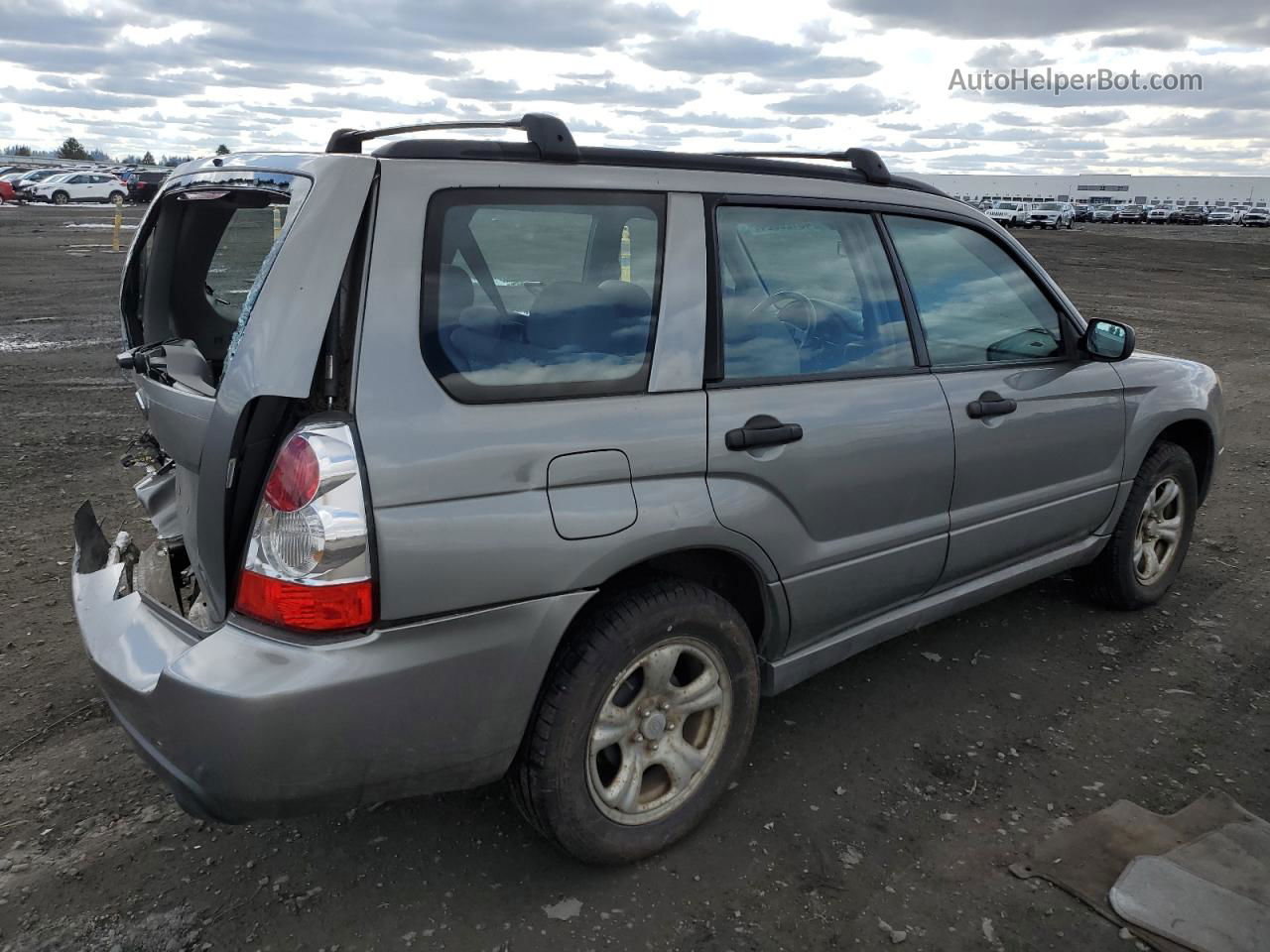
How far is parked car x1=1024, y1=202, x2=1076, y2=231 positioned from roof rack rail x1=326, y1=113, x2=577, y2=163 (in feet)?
193

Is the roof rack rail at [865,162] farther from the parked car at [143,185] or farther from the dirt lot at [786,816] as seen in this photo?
the parked car at [143,185]

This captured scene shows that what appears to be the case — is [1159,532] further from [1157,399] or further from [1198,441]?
[1157,399]

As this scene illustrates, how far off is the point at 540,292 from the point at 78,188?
5635 cm

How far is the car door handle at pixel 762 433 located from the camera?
8.92 feet

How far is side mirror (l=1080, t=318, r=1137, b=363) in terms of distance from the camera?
12.6 ft

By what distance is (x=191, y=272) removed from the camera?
133 inches

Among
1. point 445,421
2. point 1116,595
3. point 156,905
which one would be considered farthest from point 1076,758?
point 156,905

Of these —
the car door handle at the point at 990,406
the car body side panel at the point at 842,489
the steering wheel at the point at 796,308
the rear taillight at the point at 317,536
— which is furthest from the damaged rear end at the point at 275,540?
the car door handle at the point at 990,406

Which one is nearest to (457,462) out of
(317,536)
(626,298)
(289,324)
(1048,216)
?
(317,536)

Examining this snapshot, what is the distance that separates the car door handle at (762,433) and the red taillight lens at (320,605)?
41.2 inches

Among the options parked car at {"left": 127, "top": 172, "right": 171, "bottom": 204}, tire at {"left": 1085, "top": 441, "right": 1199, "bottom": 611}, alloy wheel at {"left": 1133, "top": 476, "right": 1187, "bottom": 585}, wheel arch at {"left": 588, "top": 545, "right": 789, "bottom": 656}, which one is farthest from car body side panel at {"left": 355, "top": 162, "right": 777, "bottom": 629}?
parked car at {"left": 127, "top": 172, "right": 171, "bottom": 204}

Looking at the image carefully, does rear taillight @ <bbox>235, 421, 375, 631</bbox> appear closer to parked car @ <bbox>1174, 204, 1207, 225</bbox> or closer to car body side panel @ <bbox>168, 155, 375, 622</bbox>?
car body side panel @ <bbox>168, 155, 375, 622</bbox>

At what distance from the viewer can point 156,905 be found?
8.41 feet

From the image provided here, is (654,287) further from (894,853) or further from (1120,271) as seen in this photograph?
(1120,271)
